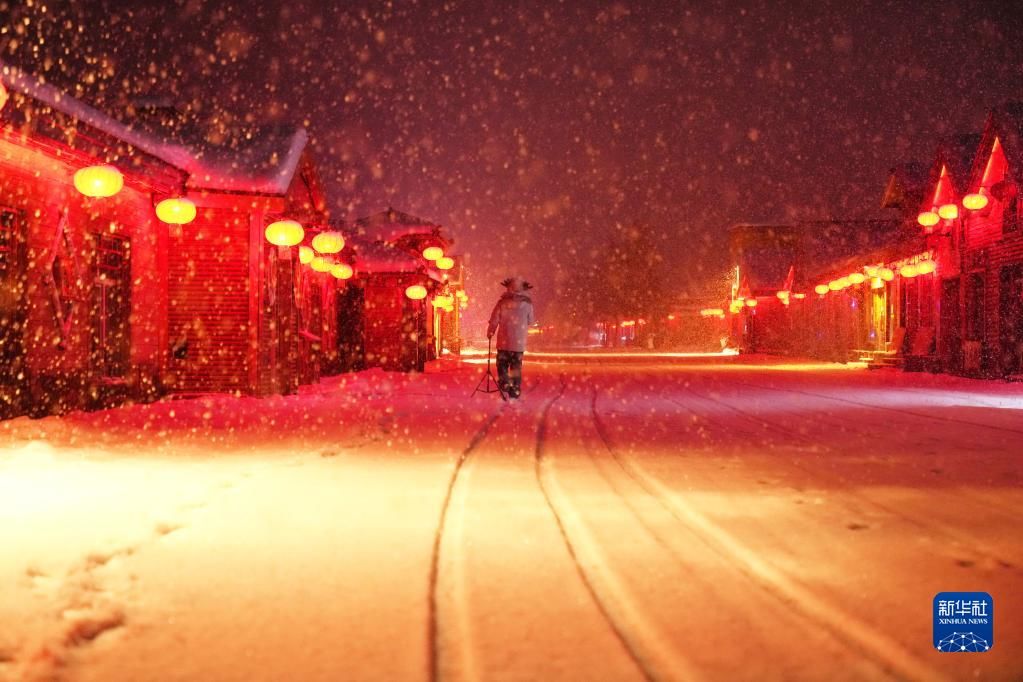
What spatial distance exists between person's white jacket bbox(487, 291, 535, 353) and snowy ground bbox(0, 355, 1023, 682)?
507 centimetres

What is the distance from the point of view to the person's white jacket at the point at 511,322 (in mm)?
14969

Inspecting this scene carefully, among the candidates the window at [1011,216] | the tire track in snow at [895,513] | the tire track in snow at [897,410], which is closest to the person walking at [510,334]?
the tire track in snow at [895,513]

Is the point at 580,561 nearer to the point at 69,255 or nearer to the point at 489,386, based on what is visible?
the point at 69,255

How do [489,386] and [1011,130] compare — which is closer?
[489,386]

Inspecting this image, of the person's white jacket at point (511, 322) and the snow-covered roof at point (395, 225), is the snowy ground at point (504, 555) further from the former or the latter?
the snow-covered roof at point (395, 225)

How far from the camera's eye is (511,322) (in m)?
15.0

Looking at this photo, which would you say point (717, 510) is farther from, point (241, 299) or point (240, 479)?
point (241, 299)

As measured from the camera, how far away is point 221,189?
50.8ft

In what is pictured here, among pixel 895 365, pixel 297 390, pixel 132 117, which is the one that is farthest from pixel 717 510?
pixel 895 365

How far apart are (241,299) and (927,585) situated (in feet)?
46.7

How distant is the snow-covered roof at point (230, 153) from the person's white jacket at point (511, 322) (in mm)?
4291

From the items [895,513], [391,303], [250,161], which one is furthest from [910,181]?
[895,513]

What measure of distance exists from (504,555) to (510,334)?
10545 mm

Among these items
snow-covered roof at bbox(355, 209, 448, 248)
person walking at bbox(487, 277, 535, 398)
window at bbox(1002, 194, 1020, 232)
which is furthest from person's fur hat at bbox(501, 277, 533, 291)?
snow-covered roof at bbox(355, 209, 448, 248)
